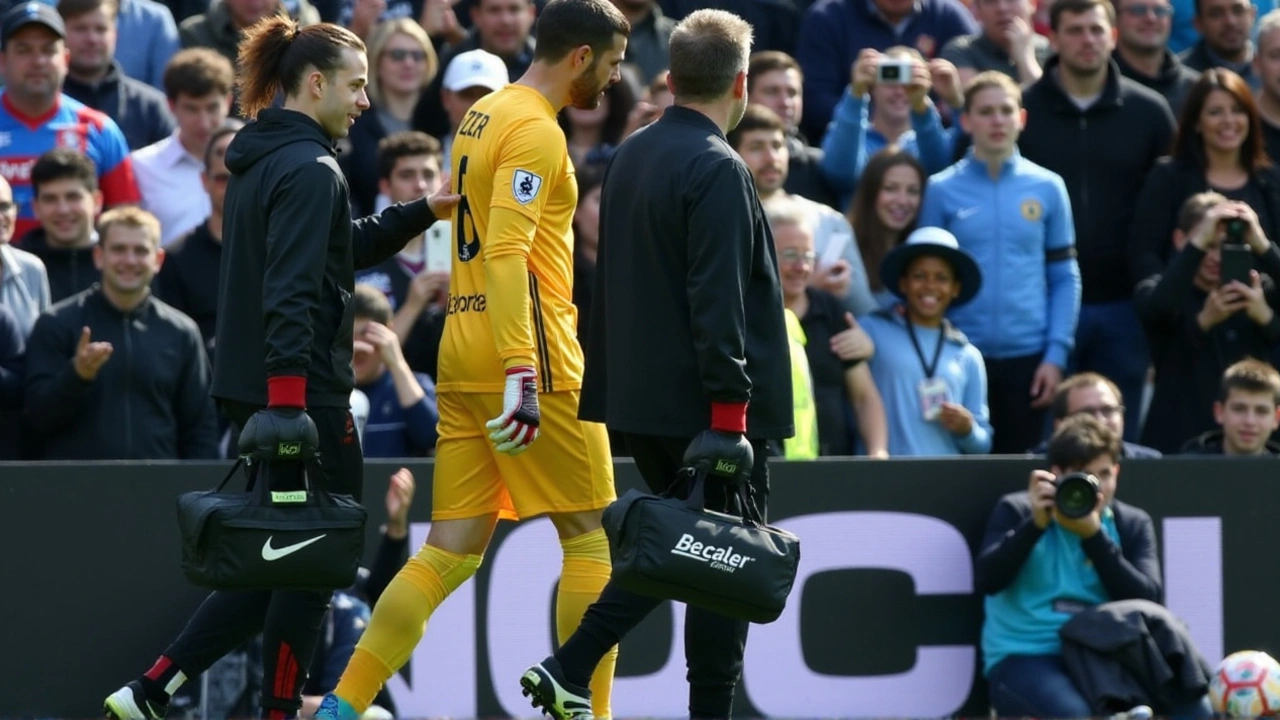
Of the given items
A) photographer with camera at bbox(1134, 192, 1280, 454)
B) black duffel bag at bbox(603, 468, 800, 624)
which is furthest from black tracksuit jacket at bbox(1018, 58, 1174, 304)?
black duffel bag at bbox(603, 468, 800, 624)

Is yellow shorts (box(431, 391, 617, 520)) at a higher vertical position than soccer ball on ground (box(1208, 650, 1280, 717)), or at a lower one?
higher

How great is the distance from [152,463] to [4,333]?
95 centimetres

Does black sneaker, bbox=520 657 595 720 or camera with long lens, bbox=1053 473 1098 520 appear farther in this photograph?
camera with long lens, bbox=1053 473 1098 520

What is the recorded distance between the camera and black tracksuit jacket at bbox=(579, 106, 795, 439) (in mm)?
5855

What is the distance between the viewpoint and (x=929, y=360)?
9.33 m

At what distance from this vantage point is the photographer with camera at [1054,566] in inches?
329

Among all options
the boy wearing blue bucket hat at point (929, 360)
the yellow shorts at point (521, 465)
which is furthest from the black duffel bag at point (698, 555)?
the boy wearing blue bucket hat at point (929, 360)

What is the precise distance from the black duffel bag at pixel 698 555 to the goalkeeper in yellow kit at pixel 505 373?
53cm

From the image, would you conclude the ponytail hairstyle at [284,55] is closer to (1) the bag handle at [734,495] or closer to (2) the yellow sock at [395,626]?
(2) the yellow sock at [395,626]

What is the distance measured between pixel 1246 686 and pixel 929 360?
1.98 metres

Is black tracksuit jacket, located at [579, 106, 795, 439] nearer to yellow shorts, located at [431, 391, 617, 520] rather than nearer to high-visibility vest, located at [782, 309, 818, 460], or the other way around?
yellow shorts, located at [431, 391, 617, 520]

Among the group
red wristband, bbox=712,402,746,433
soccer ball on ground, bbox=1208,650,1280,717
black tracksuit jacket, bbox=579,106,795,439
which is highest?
black tracksuit jacket, bbox=579,106,795,439

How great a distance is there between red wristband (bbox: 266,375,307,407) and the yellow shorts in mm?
712

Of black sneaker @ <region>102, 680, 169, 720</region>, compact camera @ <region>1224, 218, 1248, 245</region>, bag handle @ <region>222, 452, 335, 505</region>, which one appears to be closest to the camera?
bag handle @ <region>222, 452, 335, 505</region>
